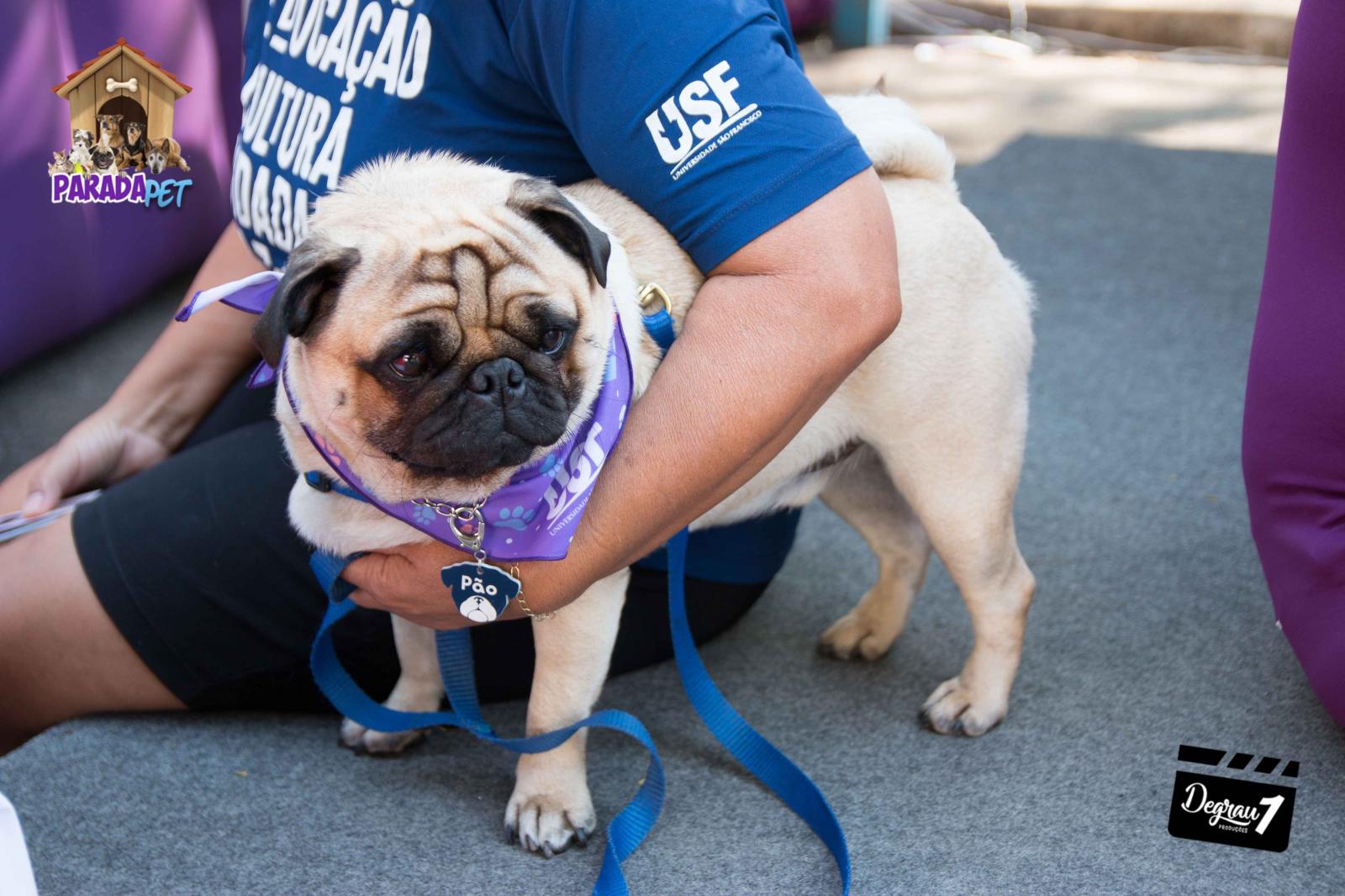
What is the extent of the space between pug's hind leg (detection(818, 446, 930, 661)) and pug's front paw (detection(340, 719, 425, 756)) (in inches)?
24.0

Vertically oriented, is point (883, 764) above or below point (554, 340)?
below

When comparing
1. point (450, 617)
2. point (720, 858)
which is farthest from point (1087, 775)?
point (450, 617)

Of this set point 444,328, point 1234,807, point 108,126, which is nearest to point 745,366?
point 444,328

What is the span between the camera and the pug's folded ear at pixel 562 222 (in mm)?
1093

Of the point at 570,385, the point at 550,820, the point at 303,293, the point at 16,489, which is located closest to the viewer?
the point at 303,293

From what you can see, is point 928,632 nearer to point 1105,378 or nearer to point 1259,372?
point 1259,372

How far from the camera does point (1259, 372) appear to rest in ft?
4.99

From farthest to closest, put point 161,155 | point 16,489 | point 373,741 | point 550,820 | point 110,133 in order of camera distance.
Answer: point 161,155 < point 110,133 < point 16,489 < point 373,741 < point 550,820

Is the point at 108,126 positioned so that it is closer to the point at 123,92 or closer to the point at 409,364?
the point at 123,92

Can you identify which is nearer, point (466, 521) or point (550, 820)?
point (466, 521)

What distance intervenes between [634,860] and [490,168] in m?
0.78

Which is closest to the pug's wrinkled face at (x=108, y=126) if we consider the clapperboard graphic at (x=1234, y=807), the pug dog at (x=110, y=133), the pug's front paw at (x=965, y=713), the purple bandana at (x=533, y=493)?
the pug dog at (x=110, y=133)

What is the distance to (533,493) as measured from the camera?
117cm

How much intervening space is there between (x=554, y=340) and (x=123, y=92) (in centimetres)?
117
